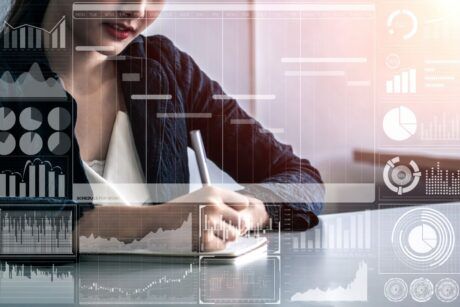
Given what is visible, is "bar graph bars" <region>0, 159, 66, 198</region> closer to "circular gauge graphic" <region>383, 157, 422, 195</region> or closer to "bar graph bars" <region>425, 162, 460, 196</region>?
"circular gauge graphic" <region>383, 157, 422, 195</region>

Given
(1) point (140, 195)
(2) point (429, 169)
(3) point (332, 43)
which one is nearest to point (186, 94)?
(1) point (140, 195)

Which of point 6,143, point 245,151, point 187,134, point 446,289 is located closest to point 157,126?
point 187,134

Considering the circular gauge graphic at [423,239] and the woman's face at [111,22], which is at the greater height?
the woman's face at [111,22]

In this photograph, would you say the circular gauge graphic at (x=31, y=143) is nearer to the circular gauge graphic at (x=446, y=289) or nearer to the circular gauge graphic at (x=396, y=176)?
the circular gauge graphic at (x=396, y=176)

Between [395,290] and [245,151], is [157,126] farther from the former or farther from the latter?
[395,290]

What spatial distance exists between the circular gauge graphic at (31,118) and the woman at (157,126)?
9cm

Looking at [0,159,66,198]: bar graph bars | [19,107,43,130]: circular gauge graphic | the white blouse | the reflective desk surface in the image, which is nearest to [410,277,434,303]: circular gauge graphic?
the reflective desk surface

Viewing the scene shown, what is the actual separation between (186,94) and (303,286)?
0.55m

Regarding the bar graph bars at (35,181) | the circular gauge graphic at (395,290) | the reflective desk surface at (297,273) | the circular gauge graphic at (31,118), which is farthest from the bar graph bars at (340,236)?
the circular gauge graphic at (31,118)

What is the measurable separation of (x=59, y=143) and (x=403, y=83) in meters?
0.86

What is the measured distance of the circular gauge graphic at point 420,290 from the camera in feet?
4.60

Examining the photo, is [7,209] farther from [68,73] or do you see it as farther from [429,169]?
[429,169]

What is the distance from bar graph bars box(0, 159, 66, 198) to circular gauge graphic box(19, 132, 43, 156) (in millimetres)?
29

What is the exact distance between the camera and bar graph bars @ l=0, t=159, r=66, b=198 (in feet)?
4.51
